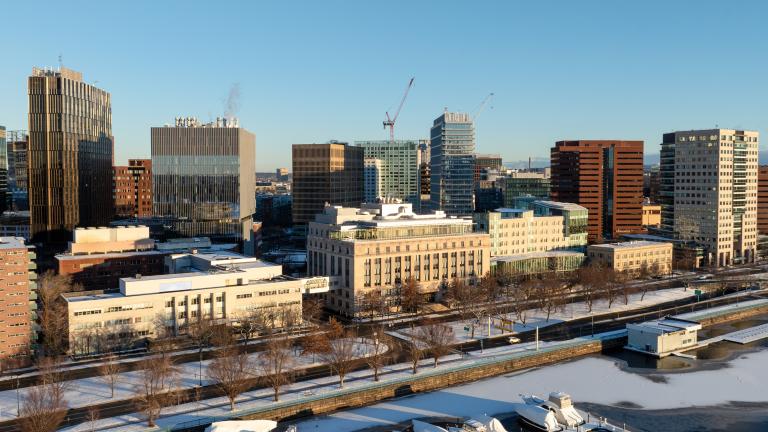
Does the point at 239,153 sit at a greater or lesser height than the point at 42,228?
greater

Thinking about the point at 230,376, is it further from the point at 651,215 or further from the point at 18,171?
the point at 18,171

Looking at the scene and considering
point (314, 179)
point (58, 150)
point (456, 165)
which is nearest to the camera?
point (58, 150)

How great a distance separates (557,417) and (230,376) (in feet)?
74.5

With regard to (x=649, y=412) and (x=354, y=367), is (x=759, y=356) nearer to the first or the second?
(x=649, y=412)

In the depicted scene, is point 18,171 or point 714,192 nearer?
point 714,192

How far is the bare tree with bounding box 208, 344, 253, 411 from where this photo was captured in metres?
48.8

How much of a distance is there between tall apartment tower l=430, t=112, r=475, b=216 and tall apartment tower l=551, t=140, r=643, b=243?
891 inches

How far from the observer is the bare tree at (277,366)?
167ft

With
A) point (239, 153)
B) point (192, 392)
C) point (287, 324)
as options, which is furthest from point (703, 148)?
point (192, 392)

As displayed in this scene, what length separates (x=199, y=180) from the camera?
113375 millimetres

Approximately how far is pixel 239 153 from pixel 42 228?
37046 millimetres

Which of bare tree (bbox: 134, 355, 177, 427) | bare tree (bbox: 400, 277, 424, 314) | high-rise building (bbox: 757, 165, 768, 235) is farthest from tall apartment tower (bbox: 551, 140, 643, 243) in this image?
bare tree (bbox: 134, 355, 177, 427)

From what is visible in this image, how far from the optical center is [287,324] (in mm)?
69562

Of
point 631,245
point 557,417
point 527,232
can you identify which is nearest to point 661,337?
point 557,417
